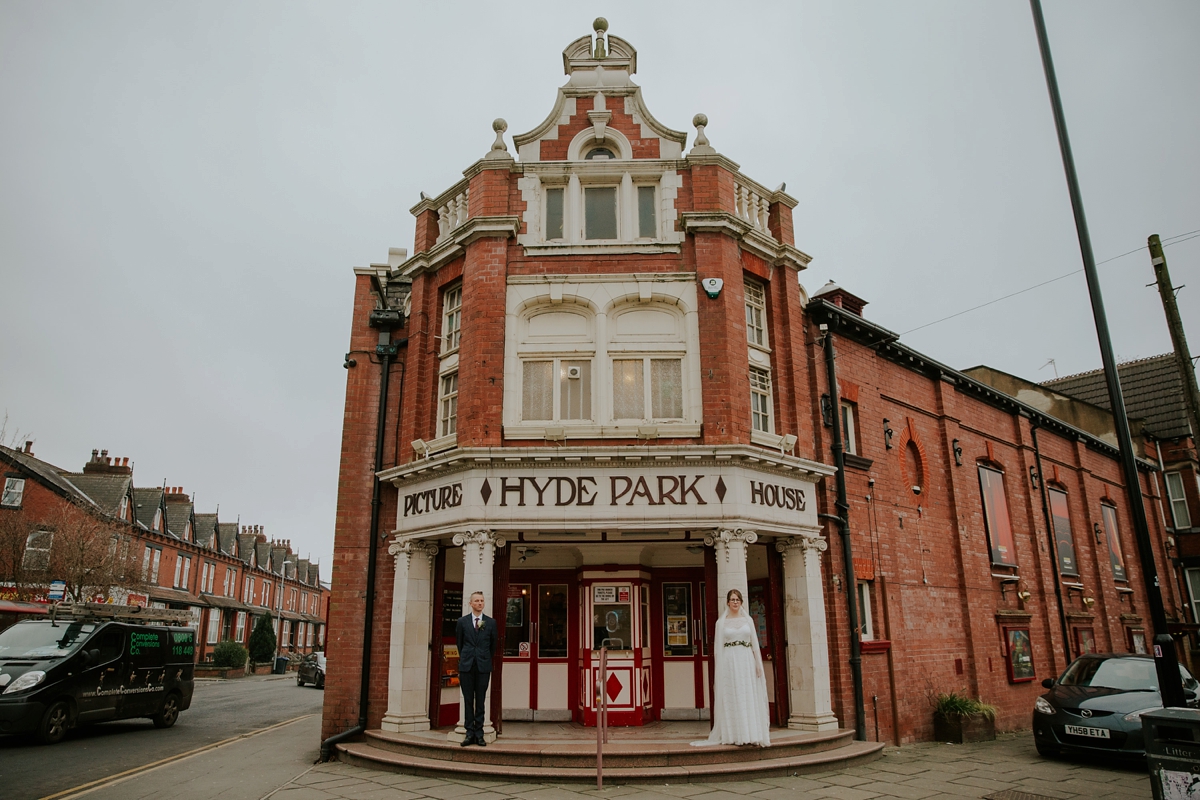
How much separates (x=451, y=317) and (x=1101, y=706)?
12.8 m

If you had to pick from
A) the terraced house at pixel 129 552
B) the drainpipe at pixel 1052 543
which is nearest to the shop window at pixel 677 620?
the drainpipe at pixel 1052 543

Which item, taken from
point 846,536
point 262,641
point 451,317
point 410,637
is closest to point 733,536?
point 846,536

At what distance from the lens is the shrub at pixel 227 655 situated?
39.7 metres

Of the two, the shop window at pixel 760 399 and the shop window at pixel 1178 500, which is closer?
the shop window at pixel 760 399

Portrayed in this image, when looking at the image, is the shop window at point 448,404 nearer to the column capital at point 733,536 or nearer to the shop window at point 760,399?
the column capital at point 733,536

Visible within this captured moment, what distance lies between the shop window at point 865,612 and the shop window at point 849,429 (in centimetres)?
261

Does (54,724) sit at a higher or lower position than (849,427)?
lower

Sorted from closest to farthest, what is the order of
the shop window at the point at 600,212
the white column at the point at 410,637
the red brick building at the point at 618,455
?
1. the red brick building at the point at 618,455
2. the white column at the point at 410,637
3. the shop window at the point at 600,212

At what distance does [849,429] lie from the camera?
15047mm

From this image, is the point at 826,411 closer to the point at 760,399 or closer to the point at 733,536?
the point at 760,399

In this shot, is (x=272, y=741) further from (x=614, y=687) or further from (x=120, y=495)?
(x=120, y=495)

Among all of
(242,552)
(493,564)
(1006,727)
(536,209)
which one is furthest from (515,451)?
(242,552)

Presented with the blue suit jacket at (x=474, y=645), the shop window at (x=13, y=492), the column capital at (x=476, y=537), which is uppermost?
the shop window at (x=13, y=492)

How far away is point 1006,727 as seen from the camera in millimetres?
16203
